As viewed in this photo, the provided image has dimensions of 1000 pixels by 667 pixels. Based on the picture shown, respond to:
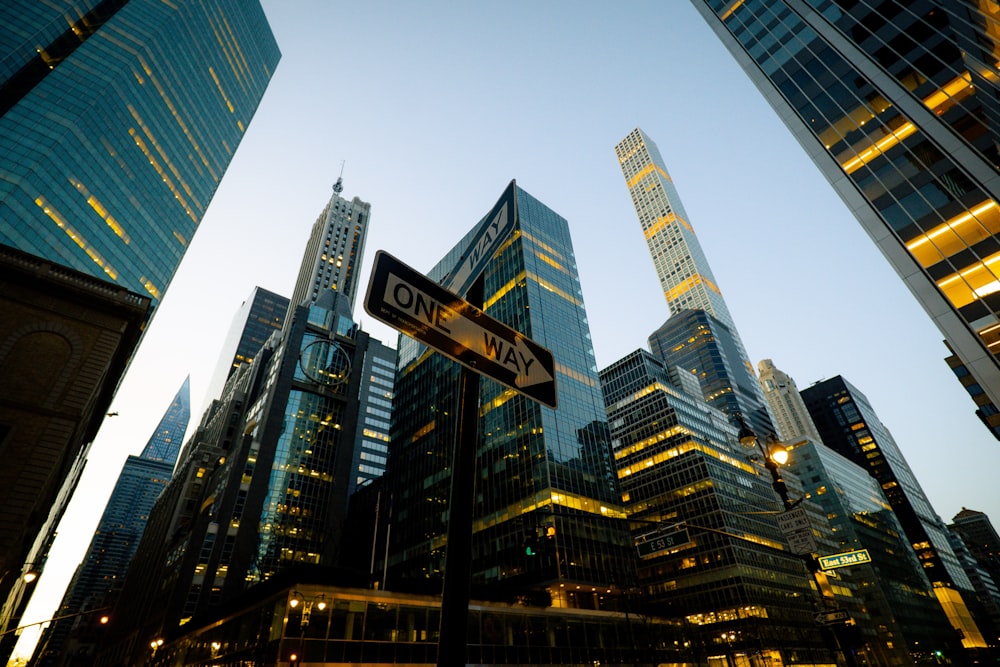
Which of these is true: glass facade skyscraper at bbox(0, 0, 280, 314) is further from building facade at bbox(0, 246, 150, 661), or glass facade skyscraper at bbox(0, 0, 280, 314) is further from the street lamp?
the street lamp

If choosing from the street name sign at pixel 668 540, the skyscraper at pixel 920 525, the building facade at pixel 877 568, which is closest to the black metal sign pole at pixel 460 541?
the street name sign at pixel 668 540

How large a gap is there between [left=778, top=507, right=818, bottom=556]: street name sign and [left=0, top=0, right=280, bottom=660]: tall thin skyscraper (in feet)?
107

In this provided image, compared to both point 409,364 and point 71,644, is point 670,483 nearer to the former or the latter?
point 409,364

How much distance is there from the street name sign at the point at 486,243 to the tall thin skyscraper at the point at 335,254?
16268 cm

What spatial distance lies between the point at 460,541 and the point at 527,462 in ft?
230

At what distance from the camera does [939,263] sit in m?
31.4

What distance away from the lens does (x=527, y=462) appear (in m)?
71.8

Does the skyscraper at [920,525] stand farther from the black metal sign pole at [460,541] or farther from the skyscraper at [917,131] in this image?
the black metal sign pole at [460,541]

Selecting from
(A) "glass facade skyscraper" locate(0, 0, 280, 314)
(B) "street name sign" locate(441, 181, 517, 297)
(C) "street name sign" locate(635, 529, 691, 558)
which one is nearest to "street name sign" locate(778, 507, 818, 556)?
(C) "street name sign" locate(635, 529, 691, 558)

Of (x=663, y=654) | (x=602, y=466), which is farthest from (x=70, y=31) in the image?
(x=663, y=654)

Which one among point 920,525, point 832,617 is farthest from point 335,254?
point 920,525

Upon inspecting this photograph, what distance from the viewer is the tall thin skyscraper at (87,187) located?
26.0 metres

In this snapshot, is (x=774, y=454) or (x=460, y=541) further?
(x=774, y=454)

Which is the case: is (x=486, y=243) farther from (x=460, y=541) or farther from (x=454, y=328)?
(x=460, y=541)
